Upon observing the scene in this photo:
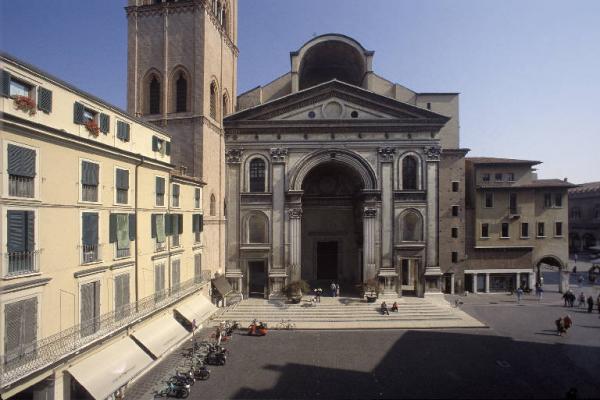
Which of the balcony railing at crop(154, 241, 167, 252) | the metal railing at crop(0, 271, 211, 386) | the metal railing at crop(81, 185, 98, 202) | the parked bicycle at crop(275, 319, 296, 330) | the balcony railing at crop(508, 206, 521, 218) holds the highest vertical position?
the metal railing at crop(81, 185, 98, 202)

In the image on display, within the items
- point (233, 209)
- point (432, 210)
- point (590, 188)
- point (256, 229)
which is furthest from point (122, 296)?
point (590, 188)

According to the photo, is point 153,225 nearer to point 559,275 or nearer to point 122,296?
point 122,296

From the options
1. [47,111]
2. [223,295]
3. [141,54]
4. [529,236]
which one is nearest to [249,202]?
[223,295]

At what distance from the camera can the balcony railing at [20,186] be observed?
29.6 feet

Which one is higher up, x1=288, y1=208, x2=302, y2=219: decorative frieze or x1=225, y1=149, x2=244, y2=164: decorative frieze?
x1=225, y1=149, x2=244, y2=164: decorative frieze

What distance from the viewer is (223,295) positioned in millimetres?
24062

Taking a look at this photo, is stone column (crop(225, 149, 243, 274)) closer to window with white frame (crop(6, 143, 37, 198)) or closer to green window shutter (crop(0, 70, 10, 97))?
window with white frame (crop(6, 143, 37, 198))

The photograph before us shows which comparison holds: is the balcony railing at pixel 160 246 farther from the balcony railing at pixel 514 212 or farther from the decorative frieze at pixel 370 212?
the balcony railing at pixel 514 212

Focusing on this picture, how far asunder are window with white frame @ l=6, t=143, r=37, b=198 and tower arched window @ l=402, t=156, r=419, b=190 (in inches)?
888

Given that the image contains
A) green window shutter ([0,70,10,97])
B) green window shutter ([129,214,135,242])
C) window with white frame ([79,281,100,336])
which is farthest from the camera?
green window shutter ([129,214,135,242])

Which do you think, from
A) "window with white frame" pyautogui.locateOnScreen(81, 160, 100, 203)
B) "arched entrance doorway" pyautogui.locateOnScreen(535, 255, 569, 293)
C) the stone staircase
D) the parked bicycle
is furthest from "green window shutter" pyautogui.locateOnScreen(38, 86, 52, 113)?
"arched entrance doorway" pyautogui.locateOnScreen(535, 255, 569, 293)

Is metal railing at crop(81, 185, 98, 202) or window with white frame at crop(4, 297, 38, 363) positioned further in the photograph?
metal railing at crop(81, 185, 98, 202)

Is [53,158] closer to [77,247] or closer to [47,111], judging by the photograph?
[47,111]

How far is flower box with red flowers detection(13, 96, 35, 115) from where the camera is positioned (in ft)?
31.6
